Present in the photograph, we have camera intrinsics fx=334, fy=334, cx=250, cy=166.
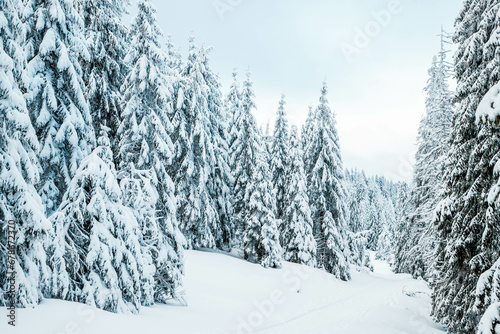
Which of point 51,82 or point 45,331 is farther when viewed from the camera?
point 51,82

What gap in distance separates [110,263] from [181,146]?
559 inches

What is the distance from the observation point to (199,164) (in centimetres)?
2470

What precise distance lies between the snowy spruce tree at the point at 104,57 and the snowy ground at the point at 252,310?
783cm

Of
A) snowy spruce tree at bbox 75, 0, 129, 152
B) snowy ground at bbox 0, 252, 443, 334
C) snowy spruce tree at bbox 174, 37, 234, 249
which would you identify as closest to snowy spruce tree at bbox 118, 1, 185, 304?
snowy spruce tree at bbox 75, 0, 129, 152

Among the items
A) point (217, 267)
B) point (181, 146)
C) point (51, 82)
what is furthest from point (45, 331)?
point (181, 146)

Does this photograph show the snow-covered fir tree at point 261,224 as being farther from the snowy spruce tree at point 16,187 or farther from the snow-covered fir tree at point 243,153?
the snowy spruce tree at point 16,187

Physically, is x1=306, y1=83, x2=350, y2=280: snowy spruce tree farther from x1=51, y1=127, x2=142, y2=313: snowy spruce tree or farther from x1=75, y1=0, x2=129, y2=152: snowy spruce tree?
x1=51, y1=127, x2=142, y2=313: snowy spruce tree

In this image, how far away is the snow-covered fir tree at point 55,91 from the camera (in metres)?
10.6

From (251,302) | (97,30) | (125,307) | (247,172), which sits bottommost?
(251,302)

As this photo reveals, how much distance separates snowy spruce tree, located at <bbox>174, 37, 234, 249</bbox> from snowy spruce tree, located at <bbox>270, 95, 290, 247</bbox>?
644cm

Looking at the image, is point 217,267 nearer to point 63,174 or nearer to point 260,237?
point 260,237

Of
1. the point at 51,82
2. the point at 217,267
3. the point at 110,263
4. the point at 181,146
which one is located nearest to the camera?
the point at 110,263

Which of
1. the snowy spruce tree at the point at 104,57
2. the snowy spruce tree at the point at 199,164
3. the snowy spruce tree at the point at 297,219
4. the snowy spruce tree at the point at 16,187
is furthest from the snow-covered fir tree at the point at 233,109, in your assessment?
the snowy spruce tree at the point at 16,187

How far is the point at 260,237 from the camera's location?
81.4ft
